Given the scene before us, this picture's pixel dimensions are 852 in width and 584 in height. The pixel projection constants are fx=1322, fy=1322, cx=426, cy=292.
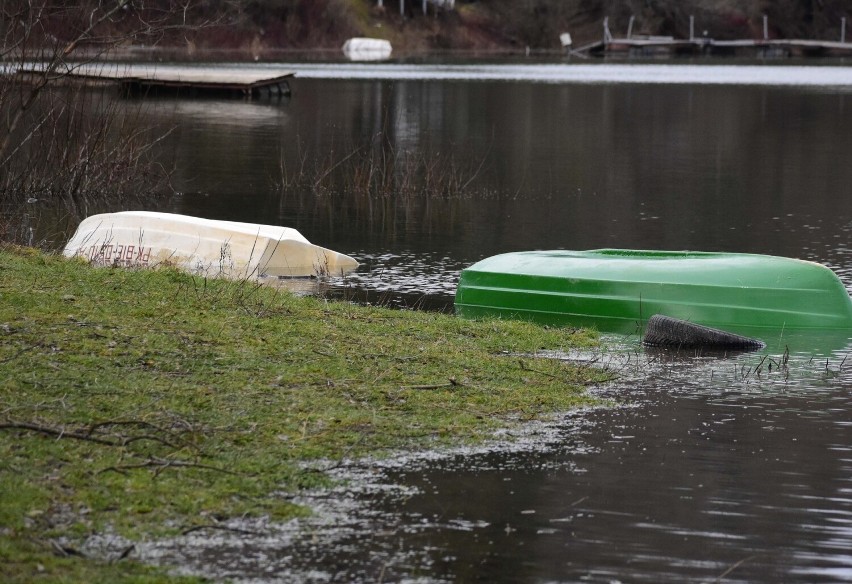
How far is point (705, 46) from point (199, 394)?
11084cm

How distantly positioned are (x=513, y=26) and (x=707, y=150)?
8299 centimetres

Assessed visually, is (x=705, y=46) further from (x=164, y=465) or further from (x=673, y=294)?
(x=164, y=465)

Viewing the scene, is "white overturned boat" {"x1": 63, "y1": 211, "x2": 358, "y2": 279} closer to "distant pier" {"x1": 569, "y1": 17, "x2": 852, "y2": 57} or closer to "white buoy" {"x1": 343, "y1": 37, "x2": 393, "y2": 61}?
"white buoy" {"x1": 343, "y1": 37, "x2": 393, "y2": 61}

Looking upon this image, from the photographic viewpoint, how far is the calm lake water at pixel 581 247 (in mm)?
6637

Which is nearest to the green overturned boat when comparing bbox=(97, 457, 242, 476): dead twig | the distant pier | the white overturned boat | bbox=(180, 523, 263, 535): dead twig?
the white overturned boat

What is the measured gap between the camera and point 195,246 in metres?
16.2

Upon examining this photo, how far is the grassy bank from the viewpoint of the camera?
6.63 meters

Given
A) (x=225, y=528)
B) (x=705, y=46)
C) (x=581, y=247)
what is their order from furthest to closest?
(x=705, y=46), (x=581, y=247), (x=225, y=528)

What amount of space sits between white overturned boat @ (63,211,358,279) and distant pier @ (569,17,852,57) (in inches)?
3865

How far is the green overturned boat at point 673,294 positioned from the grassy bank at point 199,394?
126 centimetres

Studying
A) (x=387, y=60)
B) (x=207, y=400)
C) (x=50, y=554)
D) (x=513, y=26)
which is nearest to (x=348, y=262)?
(x=207, y=400)

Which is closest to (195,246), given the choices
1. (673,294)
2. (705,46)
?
(673,294)

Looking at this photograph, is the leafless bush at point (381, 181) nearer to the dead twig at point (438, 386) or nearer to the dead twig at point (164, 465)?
the dead twig at point (438, 386)

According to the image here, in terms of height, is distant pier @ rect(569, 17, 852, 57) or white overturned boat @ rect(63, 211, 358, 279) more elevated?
distant pier @ rect(569, 17, 852, 57)
